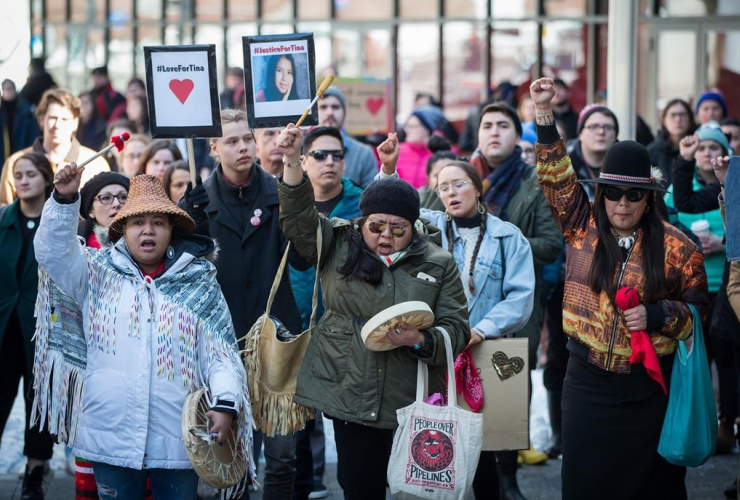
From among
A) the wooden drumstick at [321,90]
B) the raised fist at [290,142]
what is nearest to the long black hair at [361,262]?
the raised fist at [290,142]

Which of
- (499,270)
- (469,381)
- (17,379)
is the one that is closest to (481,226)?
(499,270)

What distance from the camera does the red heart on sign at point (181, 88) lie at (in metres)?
5.95

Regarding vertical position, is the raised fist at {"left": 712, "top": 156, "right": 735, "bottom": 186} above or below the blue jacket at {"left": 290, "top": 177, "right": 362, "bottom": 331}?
Answer: above

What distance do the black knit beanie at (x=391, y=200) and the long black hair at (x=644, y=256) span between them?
876 millimetres

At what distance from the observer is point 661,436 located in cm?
519

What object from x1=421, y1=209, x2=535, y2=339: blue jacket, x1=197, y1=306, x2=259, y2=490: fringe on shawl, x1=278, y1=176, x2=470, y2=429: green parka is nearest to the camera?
x1=197, y1=306, x2=259, y2=490: fringe on shawl

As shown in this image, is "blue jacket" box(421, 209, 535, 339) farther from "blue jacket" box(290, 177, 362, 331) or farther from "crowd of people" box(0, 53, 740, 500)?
"blue jacket" box(290, 177, 362, 331)

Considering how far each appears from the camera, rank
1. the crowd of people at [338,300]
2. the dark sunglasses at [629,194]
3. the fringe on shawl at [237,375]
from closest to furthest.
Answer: the crowd of people at [338,300] → the fringe on shawl at [237,375] → the dark sunglasses at [629,194]

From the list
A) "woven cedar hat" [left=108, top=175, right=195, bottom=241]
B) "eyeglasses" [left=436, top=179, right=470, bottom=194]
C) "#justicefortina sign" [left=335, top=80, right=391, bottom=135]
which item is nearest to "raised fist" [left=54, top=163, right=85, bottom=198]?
"woven cedar hat" [left=108, top=175, right=195, bottom=241]

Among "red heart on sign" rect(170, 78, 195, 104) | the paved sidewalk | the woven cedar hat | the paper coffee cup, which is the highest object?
"red heart on sign" rect(170, 78, 195, 104)

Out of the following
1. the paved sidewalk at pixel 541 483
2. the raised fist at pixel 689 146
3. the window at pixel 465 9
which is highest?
the window at pixel 465 9

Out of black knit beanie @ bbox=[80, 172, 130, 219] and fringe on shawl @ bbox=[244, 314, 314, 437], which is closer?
fringe on shawl @ bbox=[244, 314, 314, 437]

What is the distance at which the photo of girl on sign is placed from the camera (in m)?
5.95

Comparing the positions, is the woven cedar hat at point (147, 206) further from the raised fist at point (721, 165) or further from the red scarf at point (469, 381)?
the raised fist at point (721, 165)
